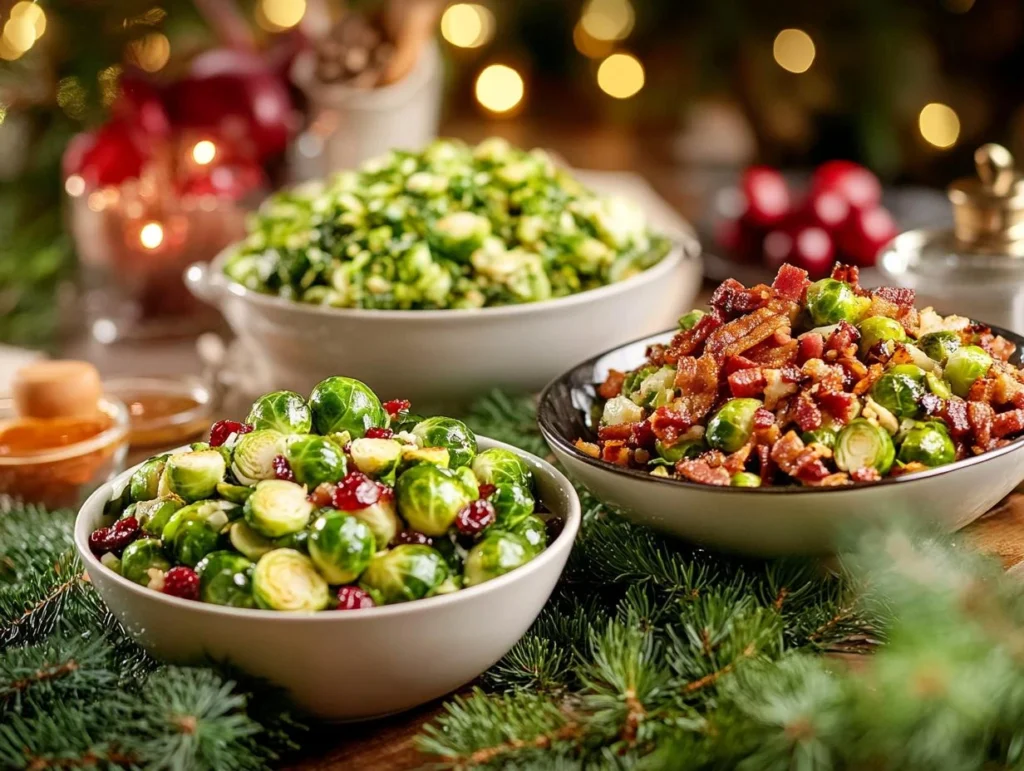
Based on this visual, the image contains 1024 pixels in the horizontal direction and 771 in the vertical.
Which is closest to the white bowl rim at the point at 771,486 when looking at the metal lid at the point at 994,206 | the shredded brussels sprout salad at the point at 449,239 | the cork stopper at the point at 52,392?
the shredded brussels sprout salad at the point at 449,239

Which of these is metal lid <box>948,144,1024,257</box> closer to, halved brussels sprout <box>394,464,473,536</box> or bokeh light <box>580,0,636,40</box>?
halved brussels sprout <box>394,464,473,536</box>

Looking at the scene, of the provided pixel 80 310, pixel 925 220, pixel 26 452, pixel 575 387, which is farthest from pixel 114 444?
pixel 925 220

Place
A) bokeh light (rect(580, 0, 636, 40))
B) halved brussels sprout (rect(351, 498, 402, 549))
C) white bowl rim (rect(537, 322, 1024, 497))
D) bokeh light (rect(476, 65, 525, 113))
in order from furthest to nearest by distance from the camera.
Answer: bokeh light (rect(476, 65, 525, 113)), bokeh light (rect(580, 0, 636, 40)), white bowl rim (rect(537, 322, 1024, 497)), halved brussels sprout (rect(351, 498, 402, 549))

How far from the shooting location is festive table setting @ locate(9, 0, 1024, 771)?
1.44 meters

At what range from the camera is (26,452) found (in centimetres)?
232

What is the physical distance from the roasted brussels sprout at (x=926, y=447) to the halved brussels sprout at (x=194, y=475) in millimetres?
937

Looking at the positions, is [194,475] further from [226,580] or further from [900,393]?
[900,393]

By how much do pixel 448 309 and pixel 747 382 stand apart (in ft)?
2.83

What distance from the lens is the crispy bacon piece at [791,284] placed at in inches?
75.7

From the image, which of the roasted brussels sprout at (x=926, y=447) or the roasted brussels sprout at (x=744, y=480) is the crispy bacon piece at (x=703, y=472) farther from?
the roasted brussels sprout at (x=926, y=447)

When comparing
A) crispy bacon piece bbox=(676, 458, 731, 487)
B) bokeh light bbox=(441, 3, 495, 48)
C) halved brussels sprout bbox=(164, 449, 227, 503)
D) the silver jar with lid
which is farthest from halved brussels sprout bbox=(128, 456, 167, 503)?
bokeh light bbox=(441, 3, 495, 48)

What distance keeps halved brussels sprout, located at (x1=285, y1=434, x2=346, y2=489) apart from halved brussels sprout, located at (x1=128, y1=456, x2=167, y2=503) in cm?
26

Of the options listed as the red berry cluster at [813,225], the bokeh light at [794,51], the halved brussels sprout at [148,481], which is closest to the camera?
the halved brussels sprout at [148,481]

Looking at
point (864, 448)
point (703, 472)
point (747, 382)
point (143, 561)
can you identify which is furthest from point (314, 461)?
point (864, 448)
